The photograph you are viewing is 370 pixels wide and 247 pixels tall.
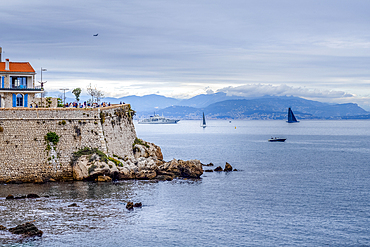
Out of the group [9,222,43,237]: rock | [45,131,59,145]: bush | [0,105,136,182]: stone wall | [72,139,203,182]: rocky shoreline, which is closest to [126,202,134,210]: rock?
[9,222,43,237]: rock

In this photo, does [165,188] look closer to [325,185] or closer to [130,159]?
[130,159]

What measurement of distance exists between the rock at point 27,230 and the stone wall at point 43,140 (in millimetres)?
18576

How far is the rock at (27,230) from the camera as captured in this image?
3142 centimetres

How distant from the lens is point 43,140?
5181 cm

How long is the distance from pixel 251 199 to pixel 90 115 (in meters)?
24.1

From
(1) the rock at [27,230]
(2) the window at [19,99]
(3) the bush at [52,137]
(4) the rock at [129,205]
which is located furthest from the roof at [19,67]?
(1) the rock at [27,230]

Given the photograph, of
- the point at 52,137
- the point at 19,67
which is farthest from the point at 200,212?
the point at 19,67

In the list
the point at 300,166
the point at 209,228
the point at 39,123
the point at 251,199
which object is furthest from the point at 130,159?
the point at 300,166

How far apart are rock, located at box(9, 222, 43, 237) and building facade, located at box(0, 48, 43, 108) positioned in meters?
30.1

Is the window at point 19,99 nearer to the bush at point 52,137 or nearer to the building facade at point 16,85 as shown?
the building facade at point 16,85

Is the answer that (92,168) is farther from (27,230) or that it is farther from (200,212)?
(27,230)

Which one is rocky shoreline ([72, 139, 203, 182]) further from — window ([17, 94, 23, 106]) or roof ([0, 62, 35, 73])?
roof ([0, 62, 35, 73])

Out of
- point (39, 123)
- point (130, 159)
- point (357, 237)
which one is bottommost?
point (357, 237)

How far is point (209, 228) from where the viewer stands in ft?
116
